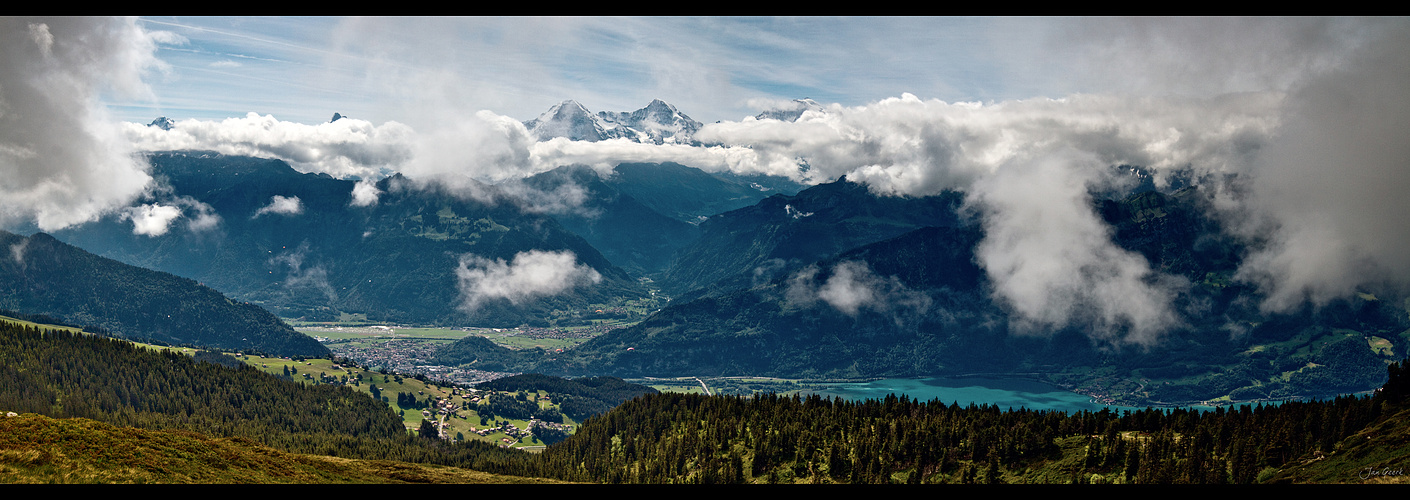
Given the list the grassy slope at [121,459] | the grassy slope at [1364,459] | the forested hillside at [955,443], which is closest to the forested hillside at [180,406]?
the forested hillside at [955,443]

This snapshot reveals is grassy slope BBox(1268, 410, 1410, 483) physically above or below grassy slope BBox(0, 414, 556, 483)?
above

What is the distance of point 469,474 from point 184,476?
59.0 m

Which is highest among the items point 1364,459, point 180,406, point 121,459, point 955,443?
point 1364,459

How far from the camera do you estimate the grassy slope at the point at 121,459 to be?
54.2 m

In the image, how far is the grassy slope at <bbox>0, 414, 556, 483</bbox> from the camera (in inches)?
2133

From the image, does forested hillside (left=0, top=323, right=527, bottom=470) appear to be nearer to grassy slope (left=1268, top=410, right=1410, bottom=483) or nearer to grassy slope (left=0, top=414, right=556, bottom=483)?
grassy slope (left=0, top=414, right=556, bottom=483)

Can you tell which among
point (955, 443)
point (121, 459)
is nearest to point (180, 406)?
point (121, 459)

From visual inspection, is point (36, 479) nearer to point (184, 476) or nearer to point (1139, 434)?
point (184, 476)

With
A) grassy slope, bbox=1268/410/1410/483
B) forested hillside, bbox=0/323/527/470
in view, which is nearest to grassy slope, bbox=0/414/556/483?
forested hillside, bbox=0/323/527/470

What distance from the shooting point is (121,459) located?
205ft

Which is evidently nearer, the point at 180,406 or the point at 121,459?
the point at 121,459

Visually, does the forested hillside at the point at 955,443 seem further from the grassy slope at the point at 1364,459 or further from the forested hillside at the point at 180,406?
the forested hillside at the point at 180,406

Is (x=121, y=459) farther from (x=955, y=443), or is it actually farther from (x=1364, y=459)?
(x=1364, y=459)

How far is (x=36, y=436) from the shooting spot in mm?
58906
